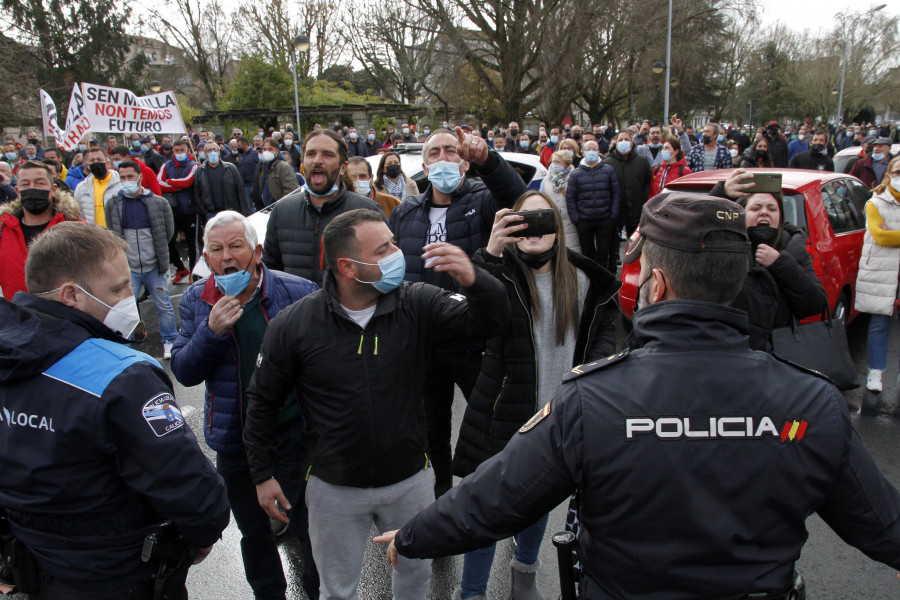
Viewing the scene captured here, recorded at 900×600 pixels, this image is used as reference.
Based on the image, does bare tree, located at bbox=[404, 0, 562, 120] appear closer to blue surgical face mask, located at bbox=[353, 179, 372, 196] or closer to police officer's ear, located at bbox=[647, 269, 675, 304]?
blue surgical face mask, located at bbox=[353, 179, 372, 196]

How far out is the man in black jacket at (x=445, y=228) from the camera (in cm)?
349

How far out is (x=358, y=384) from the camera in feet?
8.04

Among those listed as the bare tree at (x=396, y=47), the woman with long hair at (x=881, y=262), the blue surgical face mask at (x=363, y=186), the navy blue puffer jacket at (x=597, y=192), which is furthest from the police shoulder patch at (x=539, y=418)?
the bare tree at (x=396, y=47)

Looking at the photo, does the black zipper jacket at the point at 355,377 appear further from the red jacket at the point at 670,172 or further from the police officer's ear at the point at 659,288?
the red jacket at the point at 670,172

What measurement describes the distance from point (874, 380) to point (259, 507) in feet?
16.2

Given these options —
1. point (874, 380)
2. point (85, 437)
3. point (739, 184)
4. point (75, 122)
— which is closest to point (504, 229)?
point (739, 184)

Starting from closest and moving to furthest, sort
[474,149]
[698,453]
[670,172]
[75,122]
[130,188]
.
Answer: [698,453] → [474,149] → [130,188] → [670,172] → [75,122]

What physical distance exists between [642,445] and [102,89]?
11.9 metres

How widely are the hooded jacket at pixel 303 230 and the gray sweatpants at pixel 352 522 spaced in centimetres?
168

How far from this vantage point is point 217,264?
9.34 feet

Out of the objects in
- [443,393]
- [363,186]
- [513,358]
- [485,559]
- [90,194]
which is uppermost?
[363,186]

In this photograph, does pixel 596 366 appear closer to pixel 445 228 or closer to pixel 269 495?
pixel 269 495

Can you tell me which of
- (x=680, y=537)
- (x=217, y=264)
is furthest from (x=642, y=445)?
(x=217, y=264)

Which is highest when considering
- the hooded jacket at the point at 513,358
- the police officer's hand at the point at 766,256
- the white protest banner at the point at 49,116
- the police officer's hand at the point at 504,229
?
the white protest banner at the point at 49,116
